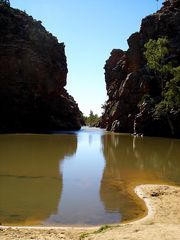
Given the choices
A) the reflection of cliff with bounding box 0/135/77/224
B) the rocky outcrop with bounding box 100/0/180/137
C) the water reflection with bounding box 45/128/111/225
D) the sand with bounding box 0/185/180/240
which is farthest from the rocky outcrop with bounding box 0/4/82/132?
the sand with bounding box 0/185/180/240

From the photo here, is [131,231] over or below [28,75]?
below

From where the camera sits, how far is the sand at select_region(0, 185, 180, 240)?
9.02 metres

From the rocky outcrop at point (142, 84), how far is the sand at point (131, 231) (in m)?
52.7

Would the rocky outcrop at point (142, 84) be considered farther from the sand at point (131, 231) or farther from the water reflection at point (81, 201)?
the sand at point (131, 231)

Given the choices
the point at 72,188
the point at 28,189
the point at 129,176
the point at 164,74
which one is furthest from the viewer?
the point at 164,74

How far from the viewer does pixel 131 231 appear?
963 centimetres

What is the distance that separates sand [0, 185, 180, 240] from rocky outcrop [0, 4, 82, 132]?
60919 millimetres

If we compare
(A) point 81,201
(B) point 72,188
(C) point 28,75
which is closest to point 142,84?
(C) point 28,75

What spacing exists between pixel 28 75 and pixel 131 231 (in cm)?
7505

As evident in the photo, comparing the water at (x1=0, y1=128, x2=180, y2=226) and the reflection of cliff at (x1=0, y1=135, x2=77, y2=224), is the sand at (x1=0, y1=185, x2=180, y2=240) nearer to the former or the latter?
the water at (x1=0, y1=128, x2=180, y2=226)

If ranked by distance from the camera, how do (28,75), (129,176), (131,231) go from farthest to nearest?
1. (28,75)
2. (129,176)
3. (131,231)

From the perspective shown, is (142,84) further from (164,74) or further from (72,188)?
(72,188)

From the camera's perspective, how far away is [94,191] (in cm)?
1762

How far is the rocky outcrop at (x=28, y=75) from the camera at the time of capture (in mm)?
78875
